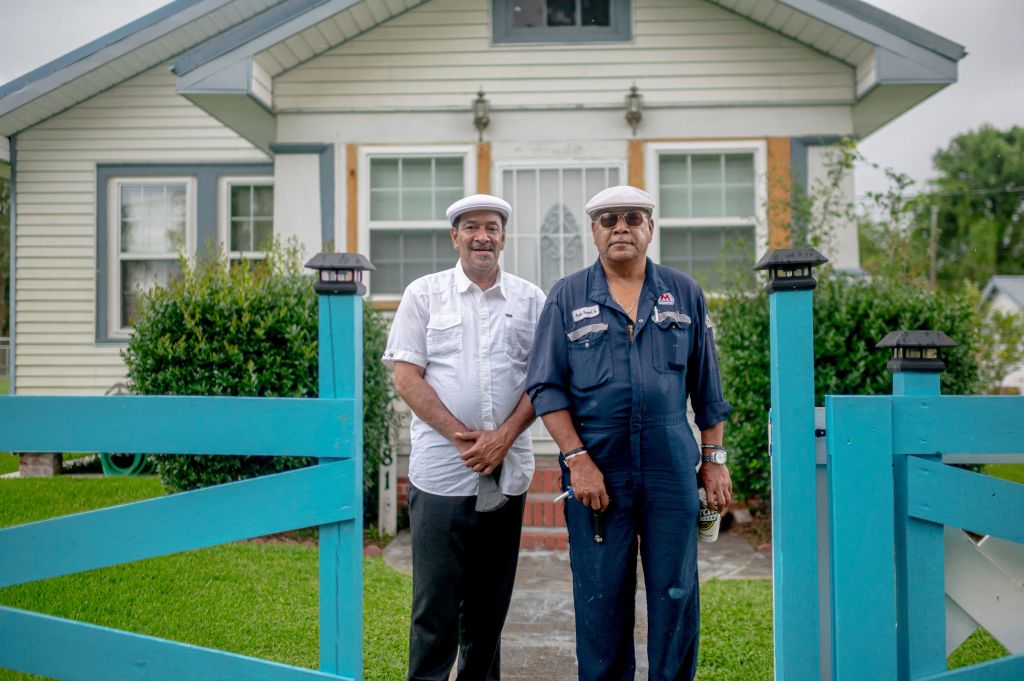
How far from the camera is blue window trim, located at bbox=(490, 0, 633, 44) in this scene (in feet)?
25.3

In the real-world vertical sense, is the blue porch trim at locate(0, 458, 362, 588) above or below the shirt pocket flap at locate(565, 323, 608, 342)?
below

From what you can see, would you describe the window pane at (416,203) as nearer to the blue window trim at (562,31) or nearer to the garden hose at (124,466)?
the blue window trim at (562,31)

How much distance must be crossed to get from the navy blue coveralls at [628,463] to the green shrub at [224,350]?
3.53 m

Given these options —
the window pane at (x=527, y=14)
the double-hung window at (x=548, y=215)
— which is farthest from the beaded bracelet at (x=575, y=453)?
the window pane at (x=527, y=14)

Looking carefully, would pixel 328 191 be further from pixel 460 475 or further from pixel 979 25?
pixel 979 25

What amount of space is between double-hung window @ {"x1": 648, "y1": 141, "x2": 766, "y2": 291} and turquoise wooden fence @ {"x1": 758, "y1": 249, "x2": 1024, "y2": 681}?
5.07 meters

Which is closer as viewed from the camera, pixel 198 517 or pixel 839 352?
pixel 198 517

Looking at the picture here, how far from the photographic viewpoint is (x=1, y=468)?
5.10m

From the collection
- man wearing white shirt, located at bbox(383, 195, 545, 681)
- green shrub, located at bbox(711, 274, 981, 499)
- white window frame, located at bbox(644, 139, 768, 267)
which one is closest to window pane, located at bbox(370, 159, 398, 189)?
white window frame, located at bbox(644, 139, 768, 267)

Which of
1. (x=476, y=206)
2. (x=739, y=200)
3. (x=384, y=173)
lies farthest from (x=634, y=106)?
(x=476, y=206)

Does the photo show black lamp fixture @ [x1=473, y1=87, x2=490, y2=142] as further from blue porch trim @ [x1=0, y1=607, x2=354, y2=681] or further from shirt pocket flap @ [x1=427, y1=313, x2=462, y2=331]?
blue porch trim @ [x1=0, y1=607, x2=354, y2=681]

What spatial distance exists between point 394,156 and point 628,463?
18.2 feet

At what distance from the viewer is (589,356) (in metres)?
2.85

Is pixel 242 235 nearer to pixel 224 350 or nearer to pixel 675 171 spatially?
pixel 224 350
